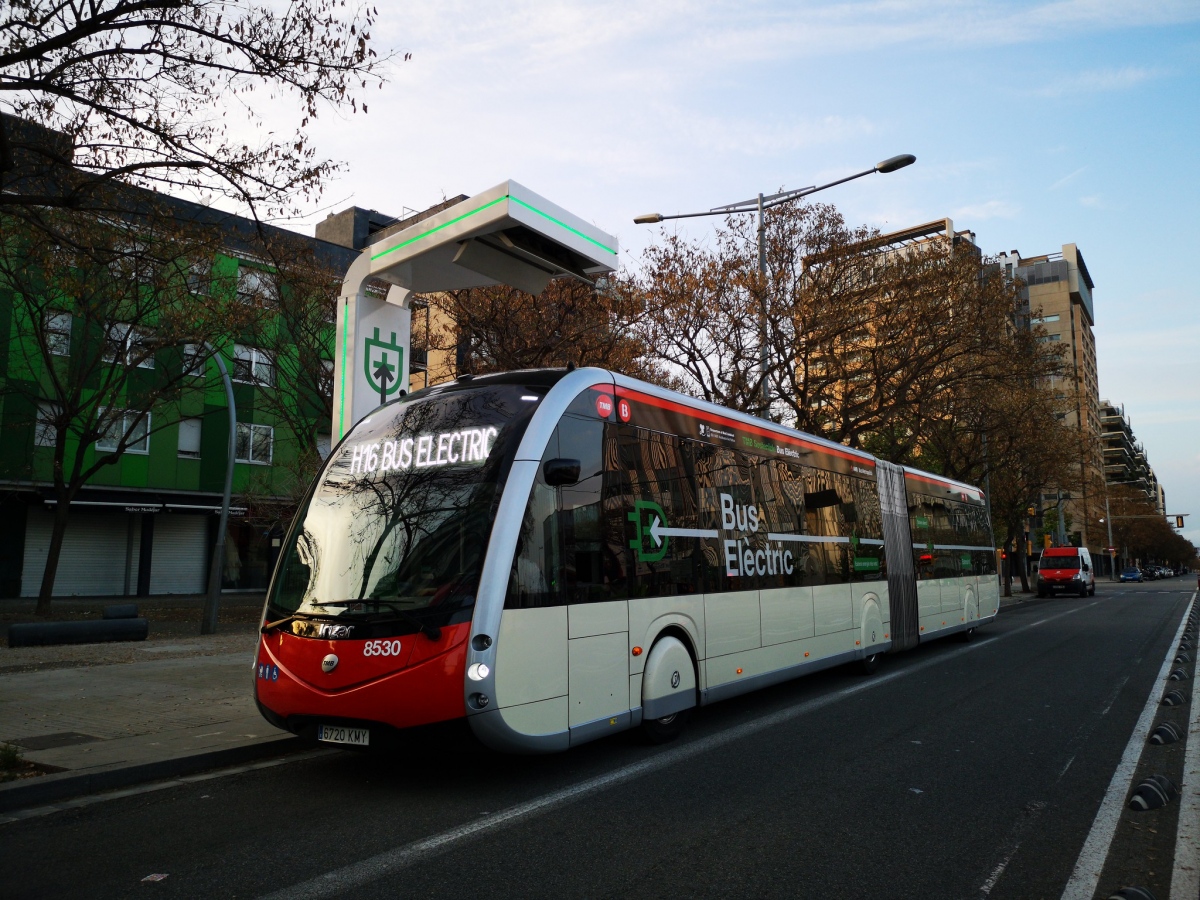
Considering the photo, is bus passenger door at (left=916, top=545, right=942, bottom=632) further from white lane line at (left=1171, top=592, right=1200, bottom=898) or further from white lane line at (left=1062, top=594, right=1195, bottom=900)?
white lane line at (left=1171, top=592, right=1200, bottom=898)

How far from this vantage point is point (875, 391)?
22.4 m

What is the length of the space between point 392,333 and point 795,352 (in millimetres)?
12899

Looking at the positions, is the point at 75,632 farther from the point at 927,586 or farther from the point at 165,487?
the point at 165,487

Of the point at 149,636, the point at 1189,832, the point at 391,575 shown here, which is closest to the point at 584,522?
the point at 391,575

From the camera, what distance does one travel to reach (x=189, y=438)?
30.4 metres

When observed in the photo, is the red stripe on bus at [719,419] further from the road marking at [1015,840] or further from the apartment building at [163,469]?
the apartment building at [163,469]

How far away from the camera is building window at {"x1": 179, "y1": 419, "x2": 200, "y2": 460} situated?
30172 millimetres

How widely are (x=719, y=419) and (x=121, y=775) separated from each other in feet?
20.4

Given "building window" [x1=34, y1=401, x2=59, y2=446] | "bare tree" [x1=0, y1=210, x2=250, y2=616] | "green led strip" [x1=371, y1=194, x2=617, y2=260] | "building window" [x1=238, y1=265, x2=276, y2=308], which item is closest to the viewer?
"green led strip" [x1=371, y1=194, x2=617, y2=260]

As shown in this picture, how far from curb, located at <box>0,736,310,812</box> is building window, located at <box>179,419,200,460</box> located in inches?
1015

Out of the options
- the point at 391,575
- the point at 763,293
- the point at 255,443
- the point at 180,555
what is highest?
the point at 763,293

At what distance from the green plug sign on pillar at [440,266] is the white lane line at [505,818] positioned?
4.66 metres

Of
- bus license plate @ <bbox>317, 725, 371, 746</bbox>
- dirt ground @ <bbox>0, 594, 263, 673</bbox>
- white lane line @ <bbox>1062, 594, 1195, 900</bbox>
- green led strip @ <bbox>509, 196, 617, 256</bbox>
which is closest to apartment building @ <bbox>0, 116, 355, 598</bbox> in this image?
dirt ground @ <bbox>0, 594, 263, 673</bbox>

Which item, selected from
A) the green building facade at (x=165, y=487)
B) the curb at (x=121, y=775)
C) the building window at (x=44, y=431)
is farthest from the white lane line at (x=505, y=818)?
the building window at (x=44, y=431)
